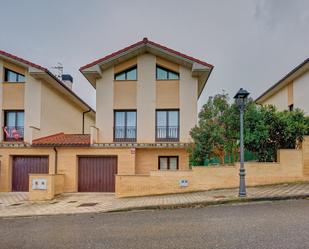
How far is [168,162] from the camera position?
15.9m

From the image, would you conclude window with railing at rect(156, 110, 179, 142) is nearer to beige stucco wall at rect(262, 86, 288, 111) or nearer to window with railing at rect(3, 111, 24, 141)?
window with railing at rect(3, 111, 24, 141)

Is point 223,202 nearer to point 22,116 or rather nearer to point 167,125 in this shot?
point 167,125

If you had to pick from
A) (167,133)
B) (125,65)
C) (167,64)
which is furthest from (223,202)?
(125,65)

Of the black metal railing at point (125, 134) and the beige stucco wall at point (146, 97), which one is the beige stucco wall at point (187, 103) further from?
the black metal railing at point (125, 134)

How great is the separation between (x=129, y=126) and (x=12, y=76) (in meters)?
7.96

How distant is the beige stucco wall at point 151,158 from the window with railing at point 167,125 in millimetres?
711

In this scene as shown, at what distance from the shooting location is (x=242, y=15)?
20219 millimetres

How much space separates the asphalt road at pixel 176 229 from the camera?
5809mm

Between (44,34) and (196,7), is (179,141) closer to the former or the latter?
(196,7)

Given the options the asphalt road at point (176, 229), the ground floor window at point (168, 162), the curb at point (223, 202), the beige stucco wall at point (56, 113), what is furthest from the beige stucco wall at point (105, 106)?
the asphalt road at point (176, 229)

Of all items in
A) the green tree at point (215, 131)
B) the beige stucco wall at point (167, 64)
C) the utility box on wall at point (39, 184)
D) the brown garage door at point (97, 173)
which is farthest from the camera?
the beige stucco wall at point (167, 64)

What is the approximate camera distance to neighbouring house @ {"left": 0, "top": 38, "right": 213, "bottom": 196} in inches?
607

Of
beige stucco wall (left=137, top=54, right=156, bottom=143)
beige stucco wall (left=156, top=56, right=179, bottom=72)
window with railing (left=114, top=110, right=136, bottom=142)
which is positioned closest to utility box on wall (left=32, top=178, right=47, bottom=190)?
window with railing (left=114, top=110, right=136, bottom=142)

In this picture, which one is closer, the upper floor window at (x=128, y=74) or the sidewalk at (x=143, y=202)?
the sidewalk at (x=143, y=202)
